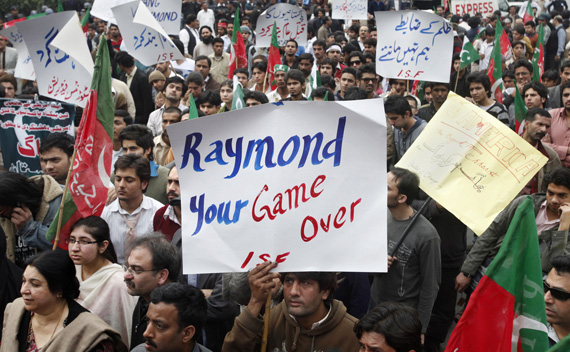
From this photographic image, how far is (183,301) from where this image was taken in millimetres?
3543

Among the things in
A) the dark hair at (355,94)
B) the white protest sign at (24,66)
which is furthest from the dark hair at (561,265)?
the white protest sign at (24,66)

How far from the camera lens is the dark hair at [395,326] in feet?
10.7

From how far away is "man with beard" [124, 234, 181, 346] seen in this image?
3928 millimetres

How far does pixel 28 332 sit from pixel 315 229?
1654mm

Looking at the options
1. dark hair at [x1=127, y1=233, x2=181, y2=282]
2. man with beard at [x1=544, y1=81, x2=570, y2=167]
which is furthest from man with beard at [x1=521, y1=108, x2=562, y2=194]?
dark hair at [x1=127, y1=233, x2=181, y2=282]

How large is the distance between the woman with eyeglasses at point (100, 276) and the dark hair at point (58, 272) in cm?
27

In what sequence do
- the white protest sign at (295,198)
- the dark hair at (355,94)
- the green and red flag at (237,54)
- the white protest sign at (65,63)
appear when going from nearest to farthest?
the white protest sign at (295,198)
the white protest sign at (65,63)
the dark hair at (355,94)
the green and red flag at (237,54)

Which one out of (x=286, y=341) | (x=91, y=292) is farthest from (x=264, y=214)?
(x=91, y=292)

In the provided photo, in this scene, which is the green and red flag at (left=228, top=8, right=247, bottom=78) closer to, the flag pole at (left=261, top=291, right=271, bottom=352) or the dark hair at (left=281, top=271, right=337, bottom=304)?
the dark hair at (left=281, top=271, right=337, bottom=304)

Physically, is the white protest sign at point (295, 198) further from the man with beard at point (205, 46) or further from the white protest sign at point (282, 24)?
the man with beard at point (205, 46)

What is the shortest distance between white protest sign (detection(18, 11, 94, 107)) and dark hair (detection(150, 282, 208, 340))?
321 cm

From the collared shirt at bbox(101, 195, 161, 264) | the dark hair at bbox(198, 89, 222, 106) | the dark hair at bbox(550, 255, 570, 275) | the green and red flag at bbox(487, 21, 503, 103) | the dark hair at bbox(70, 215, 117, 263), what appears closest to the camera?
the dark hair at bbox(550, 255, 570, 275)

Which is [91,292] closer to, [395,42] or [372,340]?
[372,340]

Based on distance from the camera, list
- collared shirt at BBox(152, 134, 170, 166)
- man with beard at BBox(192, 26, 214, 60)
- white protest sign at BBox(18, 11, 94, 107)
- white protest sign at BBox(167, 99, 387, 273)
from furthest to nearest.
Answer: man with beard at BBox(192, 26, 214, 60), collared shirt at BBox(152, 134, 170, 166), white protest sign at BBox(18, 11, 94, 107), white protest sign at BBox(167, 99, 387, 273)
